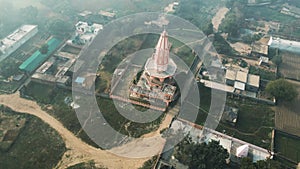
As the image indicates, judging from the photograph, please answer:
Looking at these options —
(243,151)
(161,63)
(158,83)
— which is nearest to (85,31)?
(161,63)

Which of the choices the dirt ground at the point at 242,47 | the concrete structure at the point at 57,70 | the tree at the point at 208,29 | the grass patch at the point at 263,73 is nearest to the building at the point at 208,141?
the grass patch at the point at 263,73

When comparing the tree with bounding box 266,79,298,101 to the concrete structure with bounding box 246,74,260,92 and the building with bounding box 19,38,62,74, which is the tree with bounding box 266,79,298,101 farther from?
the building with bounding box 19,38,62,74

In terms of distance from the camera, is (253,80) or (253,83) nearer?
(253,83)

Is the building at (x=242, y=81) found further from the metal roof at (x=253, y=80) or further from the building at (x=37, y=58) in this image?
the building at (x=37, y=58)

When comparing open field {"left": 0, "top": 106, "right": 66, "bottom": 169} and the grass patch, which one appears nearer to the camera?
open field {"left": 0, "top": 106, "right": 66, "bottom": 169}

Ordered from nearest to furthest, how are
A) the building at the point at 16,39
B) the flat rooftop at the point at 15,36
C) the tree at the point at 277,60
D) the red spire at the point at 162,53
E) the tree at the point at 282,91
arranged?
1. the red spire at the point at 162,53
2. the tree at the point at 282,91
3. the building at the point at 16,39
4. the tree at the point at 277,60
5. the flat rooftop at the point at 15,36

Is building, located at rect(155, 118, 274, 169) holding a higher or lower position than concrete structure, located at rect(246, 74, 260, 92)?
lower

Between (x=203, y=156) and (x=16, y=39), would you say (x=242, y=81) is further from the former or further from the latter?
(x=16, y=39)

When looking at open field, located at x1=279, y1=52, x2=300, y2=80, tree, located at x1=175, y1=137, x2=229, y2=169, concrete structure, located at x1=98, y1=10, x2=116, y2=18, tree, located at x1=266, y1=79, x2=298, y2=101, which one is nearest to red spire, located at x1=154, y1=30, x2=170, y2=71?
tree, located at x1=175, y1=137, x2=229, y2=169
